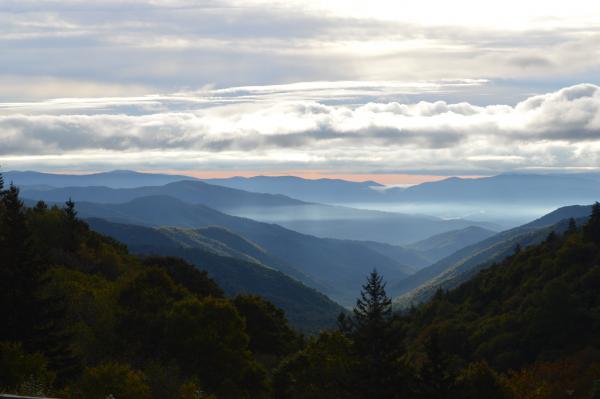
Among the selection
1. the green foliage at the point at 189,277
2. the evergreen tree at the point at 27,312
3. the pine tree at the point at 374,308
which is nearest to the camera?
the evergreen tree at the point at 27,312

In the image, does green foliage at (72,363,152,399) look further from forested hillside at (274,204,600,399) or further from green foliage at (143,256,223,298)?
green foliage at (143,256,223,298)

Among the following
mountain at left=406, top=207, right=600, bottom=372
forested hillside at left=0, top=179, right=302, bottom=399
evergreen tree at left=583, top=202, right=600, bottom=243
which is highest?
evergreen tree at left=583, top=202, right=600, bottom=243

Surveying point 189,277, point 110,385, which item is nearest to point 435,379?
point 110,385

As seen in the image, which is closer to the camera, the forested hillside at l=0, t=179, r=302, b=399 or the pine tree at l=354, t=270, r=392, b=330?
the forested hillside at l=0, t=179, r=302, b=399

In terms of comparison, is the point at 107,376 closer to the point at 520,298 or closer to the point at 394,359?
the point at 394,359

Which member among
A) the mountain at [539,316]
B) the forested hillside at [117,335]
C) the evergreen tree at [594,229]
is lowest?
the mountain at [539,316]

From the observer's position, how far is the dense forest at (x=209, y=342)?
130ft

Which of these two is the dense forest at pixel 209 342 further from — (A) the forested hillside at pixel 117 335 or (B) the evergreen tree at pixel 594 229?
(B) the evergreen tree at pixel 594 229

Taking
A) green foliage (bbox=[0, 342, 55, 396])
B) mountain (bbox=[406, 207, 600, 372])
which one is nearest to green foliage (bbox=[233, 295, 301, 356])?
mountain (bbox=[406, 207, 600, 372])

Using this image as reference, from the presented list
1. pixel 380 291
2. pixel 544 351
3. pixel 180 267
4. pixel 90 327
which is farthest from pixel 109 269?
pixel 544 351

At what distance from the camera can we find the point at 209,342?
54.3 metres

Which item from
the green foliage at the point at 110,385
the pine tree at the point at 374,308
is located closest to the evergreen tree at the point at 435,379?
the pine tree at the point at 374,308

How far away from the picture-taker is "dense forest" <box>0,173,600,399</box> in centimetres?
3966

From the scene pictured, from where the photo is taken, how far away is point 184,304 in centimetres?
5647
